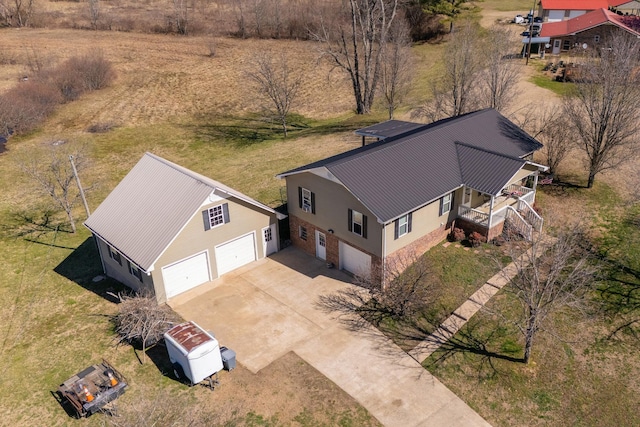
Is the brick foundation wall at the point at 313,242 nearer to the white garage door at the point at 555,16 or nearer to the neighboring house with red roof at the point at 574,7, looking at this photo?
the neighboring house with red roof at the point at 574,7

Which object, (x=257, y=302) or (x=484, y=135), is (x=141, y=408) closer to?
(x=257, y=302)

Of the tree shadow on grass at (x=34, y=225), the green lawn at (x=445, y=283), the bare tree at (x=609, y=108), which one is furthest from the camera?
the tree shadow on grass at (x=34, y=225)

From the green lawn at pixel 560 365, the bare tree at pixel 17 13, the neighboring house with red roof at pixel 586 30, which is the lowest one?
the green lawn at pixel 560 365

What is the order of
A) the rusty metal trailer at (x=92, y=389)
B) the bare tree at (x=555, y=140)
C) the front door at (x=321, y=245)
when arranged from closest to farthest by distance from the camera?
the rusty metal trailer at (x=92, y=389)
the front door at (x=321, y=245)
the bare tree at (x=555, y=140)

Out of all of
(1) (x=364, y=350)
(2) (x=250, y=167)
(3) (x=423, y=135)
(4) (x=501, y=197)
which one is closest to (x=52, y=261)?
(2) (x=250, y=167)

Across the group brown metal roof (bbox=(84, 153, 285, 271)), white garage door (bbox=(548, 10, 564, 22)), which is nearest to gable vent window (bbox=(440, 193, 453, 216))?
brown metal roof (bbox=(84, 153, 285, 271))

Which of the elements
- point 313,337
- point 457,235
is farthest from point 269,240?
point 457,235

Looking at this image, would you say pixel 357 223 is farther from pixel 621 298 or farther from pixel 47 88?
pixel 47 88

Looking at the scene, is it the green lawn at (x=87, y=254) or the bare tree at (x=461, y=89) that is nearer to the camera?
the green lawn at (x=87, y=254)

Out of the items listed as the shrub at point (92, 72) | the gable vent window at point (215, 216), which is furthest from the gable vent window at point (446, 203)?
the shrub at point (92, 72)
